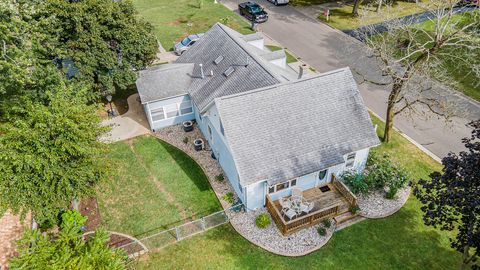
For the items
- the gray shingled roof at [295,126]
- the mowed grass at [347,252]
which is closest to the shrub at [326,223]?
the mowed grass at [347,252]

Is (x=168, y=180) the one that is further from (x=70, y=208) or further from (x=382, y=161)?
(x=382, y=161)

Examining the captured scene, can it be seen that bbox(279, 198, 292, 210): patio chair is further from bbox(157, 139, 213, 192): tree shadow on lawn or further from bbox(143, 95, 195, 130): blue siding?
bbox(143, 95, 195, 130): blue siding

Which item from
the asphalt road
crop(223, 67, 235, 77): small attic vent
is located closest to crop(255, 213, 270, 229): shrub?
crop(223, 67, 235, 77): small attic vent

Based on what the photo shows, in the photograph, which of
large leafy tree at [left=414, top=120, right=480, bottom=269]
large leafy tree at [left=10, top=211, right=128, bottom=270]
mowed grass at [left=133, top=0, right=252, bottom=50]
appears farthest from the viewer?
mowed grass at [left=133, top=0, right=252, bottom=50]

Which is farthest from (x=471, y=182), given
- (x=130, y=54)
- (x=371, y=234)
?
(x=130, y=54)

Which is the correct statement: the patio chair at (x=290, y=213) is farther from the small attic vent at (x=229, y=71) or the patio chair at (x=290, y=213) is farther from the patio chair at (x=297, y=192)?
the small attic vent at (x=229, y=71)

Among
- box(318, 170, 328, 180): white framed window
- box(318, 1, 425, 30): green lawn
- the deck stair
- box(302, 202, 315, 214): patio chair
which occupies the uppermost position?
box(318, 1, 425, 30): green lawn
